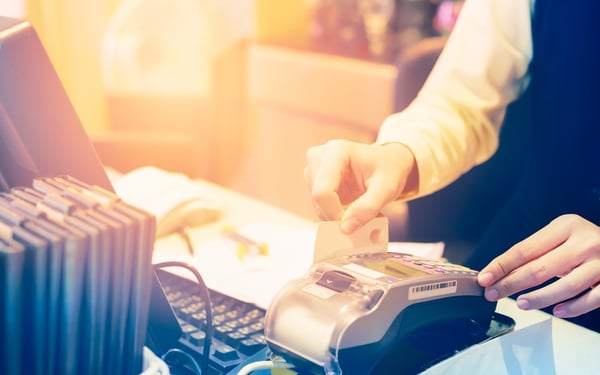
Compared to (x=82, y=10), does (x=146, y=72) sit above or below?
below

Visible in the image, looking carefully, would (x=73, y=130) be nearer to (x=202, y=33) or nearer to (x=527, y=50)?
(x=527, y=50)

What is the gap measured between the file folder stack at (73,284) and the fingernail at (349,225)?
21 centimetres

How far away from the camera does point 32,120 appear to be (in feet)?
1.93

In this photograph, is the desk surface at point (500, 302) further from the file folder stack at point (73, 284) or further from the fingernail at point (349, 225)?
the file folder stack at point (73, 284)

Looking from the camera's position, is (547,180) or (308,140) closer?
(547,180)

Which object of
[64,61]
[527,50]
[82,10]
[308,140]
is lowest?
[308,140]

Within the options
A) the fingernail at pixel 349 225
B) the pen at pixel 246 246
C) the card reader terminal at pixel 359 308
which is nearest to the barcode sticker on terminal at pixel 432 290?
the card reader terminal at pixel 359 308

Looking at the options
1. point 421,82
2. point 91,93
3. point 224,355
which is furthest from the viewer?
point 91,93

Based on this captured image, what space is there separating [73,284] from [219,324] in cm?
25

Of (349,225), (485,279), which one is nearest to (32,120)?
(349,225)

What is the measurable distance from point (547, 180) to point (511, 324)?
0.43m

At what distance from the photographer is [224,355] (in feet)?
2.14

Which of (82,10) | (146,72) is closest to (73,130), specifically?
(146,72)

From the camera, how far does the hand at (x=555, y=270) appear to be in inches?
25.5
